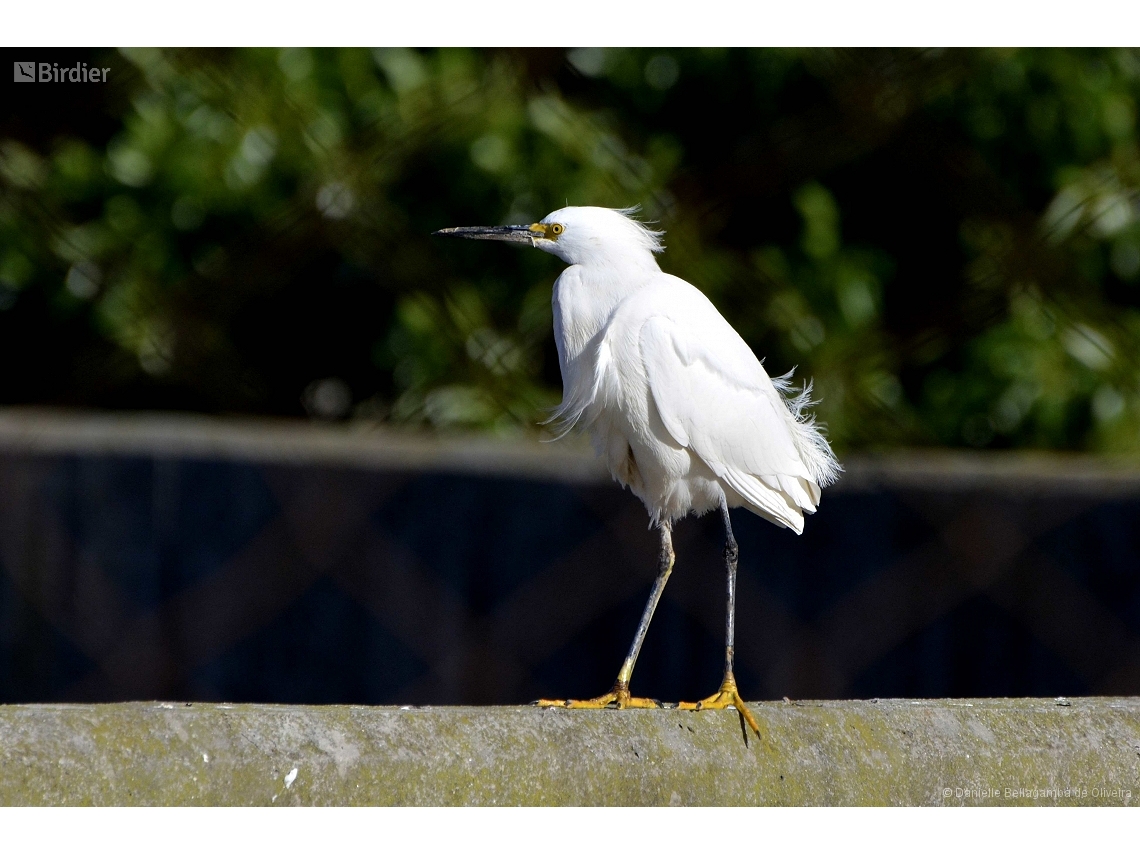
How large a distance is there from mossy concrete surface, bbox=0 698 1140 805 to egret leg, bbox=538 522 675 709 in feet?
0.87

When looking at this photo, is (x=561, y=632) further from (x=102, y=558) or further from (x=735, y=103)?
(x=735, y=103)

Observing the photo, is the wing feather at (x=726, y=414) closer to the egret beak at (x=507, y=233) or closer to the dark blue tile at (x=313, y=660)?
the egret beak at (x=507, y=233)

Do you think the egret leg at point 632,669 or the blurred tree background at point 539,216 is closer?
the egret leg at point 632,669

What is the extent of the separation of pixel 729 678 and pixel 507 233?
0.79m

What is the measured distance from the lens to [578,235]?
223 centimetres

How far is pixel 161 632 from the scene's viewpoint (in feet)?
9.58

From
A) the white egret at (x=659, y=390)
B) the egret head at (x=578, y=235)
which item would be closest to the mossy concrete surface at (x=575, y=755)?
the white egret at (x=659, y=390)

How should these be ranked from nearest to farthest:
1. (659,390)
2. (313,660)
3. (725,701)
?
(725,701) < (659,390) < (313,660)

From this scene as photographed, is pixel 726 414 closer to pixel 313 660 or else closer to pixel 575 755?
pixel 575 755

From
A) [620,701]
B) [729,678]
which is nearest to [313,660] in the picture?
[620,701]

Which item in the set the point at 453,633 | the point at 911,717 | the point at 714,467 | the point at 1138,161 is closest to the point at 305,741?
the point at 911,717

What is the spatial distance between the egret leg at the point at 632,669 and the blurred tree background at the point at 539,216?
3.04 ft

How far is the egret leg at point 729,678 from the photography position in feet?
5.53

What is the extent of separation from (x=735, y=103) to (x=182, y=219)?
146 centimetres
